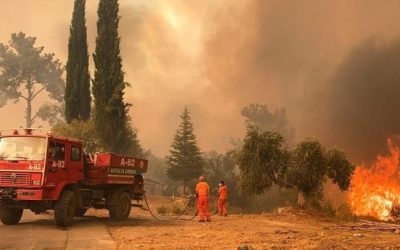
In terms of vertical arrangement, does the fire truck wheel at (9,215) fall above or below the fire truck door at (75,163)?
below

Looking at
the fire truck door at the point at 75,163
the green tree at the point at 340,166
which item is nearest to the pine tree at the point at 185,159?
the green tree at the point at 340,166

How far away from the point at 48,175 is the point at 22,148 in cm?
136

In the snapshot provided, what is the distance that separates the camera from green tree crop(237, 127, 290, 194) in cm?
2462

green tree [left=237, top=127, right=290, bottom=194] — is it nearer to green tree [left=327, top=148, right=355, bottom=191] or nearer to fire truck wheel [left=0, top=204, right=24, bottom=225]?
green tree [left=327, top=148, right=355, bottom=191]

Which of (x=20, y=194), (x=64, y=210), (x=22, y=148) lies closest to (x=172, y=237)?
(x=64, y=210)

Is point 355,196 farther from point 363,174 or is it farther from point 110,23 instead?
point 110,23

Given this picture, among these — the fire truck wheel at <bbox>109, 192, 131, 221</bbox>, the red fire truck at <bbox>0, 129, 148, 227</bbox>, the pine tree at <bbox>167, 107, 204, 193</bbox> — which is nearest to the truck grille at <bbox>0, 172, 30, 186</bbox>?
the red fire truck at <bbox>0, 129, 148, 227</bbox>

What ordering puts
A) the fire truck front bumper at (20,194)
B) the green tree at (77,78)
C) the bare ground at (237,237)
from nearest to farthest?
the bare ground at (237,237) → the fire truck front bumper at (20,194) → the green tree at (77,78)

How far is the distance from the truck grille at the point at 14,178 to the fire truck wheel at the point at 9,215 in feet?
4.53

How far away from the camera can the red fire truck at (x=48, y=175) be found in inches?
577

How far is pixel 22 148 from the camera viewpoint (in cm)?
1518

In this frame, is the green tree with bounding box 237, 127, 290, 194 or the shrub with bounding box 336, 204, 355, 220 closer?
the green tree with bounding box 237, 127, 290, 194

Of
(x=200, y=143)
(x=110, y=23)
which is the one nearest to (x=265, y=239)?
(x=110, y=23)

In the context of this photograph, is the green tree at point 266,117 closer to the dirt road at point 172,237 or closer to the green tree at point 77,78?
the green tree at point 77,78
